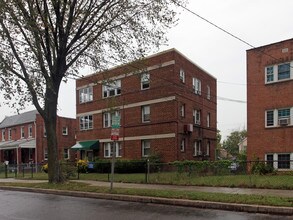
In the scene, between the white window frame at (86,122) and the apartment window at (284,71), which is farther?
the white window frame at (86,122)

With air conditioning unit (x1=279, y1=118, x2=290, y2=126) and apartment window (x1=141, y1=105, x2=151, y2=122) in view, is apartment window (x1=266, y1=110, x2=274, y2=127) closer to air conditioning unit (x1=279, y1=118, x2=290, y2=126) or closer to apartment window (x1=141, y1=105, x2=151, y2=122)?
air conditioning unit (x1=279, y1=118, x2=290, y2=126)

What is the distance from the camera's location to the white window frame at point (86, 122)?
38.1 metres

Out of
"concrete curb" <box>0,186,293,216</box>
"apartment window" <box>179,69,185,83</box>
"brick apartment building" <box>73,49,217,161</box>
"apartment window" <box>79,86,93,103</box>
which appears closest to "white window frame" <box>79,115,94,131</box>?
"brick apartment building" <box>73,49,217,161</box>

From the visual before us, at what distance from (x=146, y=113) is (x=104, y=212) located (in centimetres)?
2126

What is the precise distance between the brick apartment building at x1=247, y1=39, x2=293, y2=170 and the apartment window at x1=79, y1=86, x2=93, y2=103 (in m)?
17.8

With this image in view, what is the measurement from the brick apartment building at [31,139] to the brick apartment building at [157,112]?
1154cm

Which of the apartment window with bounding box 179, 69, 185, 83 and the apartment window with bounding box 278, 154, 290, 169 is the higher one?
the apartment window with bounding box 179, 69, 185, 83

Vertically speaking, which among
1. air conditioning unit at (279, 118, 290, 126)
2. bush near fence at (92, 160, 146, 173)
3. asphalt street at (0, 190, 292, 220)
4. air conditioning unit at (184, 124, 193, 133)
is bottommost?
bush near fence at (92, 160, 146, 173)

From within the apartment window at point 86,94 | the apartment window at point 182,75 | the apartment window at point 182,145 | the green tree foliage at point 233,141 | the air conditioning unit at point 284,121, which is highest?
the apartment window at point 182,75

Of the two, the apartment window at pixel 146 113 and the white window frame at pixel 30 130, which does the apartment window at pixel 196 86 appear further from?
the white window frame at pixel 30 130

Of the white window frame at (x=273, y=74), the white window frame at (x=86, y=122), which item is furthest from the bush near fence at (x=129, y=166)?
the white window frame at (x=273, y=74)

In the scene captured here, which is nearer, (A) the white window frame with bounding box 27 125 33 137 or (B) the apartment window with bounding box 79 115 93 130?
(B) the apartment window with bounding box 79 115 93 130

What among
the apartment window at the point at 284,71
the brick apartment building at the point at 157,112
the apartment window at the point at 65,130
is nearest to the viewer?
the apartment window at the point at 284,71

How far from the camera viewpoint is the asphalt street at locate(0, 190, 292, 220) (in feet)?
32.7
